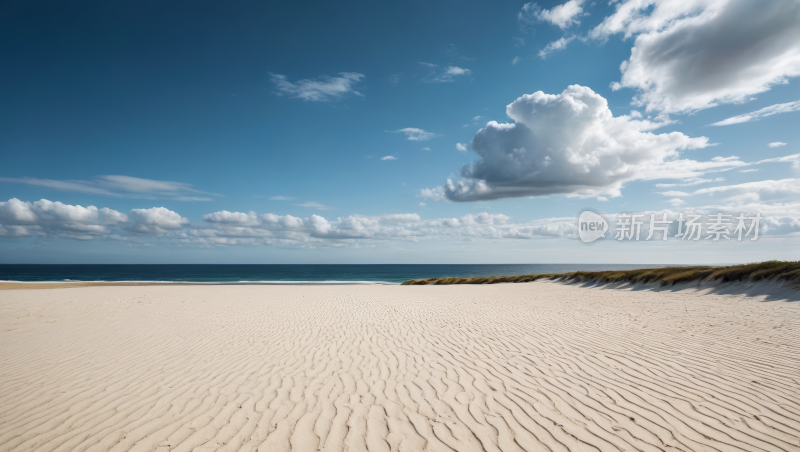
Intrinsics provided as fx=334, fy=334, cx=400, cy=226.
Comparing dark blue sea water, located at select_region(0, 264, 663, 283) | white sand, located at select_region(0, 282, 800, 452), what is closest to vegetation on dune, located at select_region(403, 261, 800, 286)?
white sand, located at select_region(0, 282, 800, 452)

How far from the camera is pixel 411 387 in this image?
17.6 ft

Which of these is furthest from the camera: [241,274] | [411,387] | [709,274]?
[241,274]

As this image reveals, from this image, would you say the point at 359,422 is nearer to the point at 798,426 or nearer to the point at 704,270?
the point at 798,426

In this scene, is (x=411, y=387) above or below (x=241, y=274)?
above

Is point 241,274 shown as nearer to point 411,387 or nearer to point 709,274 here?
point 709,274

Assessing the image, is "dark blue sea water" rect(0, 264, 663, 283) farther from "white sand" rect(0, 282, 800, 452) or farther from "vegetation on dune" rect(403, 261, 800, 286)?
"white sand" rect(0, 282, 800, 452)

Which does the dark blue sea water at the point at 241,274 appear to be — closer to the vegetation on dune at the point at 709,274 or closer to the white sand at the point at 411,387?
the vegetation on dune at the point at 709,274

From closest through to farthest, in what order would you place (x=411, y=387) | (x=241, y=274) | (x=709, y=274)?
1. (x=411, y=387)
2. (x=709, y=274)
3. (x=241, y=274)

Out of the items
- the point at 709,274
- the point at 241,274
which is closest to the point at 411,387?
the point at 709,274

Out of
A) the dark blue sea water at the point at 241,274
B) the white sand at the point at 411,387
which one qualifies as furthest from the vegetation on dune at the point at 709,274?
the dark blue sea water at the point at 241,274

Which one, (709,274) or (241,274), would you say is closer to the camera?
(709,274)

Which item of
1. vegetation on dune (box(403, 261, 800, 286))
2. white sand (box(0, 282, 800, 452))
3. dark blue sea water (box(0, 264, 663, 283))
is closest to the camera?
white sand (box(0, 282, 800, 452))

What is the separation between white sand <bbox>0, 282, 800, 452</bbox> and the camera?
12.8 feet

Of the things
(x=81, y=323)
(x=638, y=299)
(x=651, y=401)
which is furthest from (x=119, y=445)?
(x=638, y=299)
